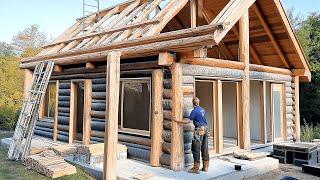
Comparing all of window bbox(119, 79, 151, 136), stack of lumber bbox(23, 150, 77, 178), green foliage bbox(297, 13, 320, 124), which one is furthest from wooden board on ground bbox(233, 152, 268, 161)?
green foliage bbox(297, 13, 320, 124)

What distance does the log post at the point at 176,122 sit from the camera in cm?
713

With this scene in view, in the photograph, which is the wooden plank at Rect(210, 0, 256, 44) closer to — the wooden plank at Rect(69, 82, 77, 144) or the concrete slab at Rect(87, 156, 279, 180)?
the concrete slab at Rect(87, 156, 279, 180)

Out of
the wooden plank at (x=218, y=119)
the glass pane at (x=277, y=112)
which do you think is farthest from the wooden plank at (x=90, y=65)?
the glass pane at (x=277, y=112)

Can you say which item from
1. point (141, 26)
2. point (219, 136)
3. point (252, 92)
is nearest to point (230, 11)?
point (141, 26)

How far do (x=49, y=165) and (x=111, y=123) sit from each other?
238 cm

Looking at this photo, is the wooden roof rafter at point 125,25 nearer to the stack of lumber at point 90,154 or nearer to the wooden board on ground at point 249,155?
the stack of lumber at point 90,154

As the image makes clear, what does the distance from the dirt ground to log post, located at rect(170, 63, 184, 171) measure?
1.75 metres

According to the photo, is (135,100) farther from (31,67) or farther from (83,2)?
(83,2)

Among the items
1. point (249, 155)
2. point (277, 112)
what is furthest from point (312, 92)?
point (249, 155)

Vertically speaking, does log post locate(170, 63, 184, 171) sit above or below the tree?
below

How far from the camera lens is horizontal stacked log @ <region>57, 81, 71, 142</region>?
1077 centimetres

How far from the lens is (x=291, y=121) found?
1198cm

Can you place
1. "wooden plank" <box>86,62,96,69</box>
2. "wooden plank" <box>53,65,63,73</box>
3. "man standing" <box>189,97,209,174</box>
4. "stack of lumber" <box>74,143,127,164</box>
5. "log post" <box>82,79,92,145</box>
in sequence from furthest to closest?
"wooden plank" <box>53,65,63,73</box>
"log post" <box>82,79,92,145</box>
"wooden plank" <box>86,62,96,69</box>
"stack of lumber" <box>74,143,127,164</box>
"man standing" <box>189,97,209,174</box>

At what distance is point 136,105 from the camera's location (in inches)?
336
